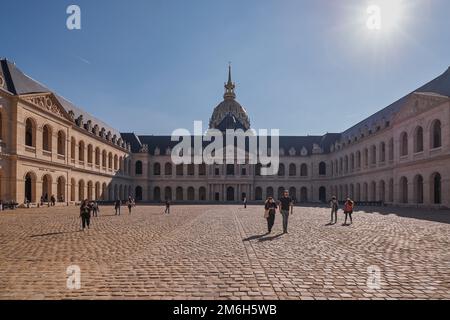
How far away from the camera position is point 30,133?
1439 inches

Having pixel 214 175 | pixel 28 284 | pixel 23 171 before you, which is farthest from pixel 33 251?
pixel 214 175

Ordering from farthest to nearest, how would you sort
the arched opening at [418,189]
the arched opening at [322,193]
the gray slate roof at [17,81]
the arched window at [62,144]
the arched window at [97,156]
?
1. the arched opening at [322,193]
2. the arched window at [97,156]
3. the arched window at [62,144]
4. the arched opening at [418,189]
5. the gray slate roof at [17,81]

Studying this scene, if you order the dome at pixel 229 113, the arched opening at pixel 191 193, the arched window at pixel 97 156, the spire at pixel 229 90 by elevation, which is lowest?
the arched opening at pixel 191 193

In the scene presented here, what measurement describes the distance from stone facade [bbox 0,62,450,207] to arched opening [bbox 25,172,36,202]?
0.35 ft

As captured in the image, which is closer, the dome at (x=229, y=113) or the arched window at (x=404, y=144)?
the arched window at (x=404, y=144)

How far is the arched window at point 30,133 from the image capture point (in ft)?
117

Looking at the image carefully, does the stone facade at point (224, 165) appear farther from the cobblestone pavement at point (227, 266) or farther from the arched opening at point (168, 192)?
the cobblestone pavement at point (227, 266)

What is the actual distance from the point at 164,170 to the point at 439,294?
7099 centimetres

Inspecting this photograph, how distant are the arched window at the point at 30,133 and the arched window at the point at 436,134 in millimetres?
42194

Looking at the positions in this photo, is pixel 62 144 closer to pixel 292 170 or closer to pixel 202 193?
pixel 202 193

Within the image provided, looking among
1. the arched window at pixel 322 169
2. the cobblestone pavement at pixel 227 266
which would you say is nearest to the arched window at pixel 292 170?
the arched window at pixel 322 169

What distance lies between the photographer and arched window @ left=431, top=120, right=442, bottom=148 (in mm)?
34737

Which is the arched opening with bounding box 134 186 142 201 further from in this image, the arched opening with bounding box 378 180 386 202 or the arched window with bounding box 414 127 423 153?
the arched window with bounding box 414 127 423 153

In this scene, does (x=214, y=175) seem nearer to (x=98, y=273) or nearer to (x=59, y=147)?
(x=59, y=147)
